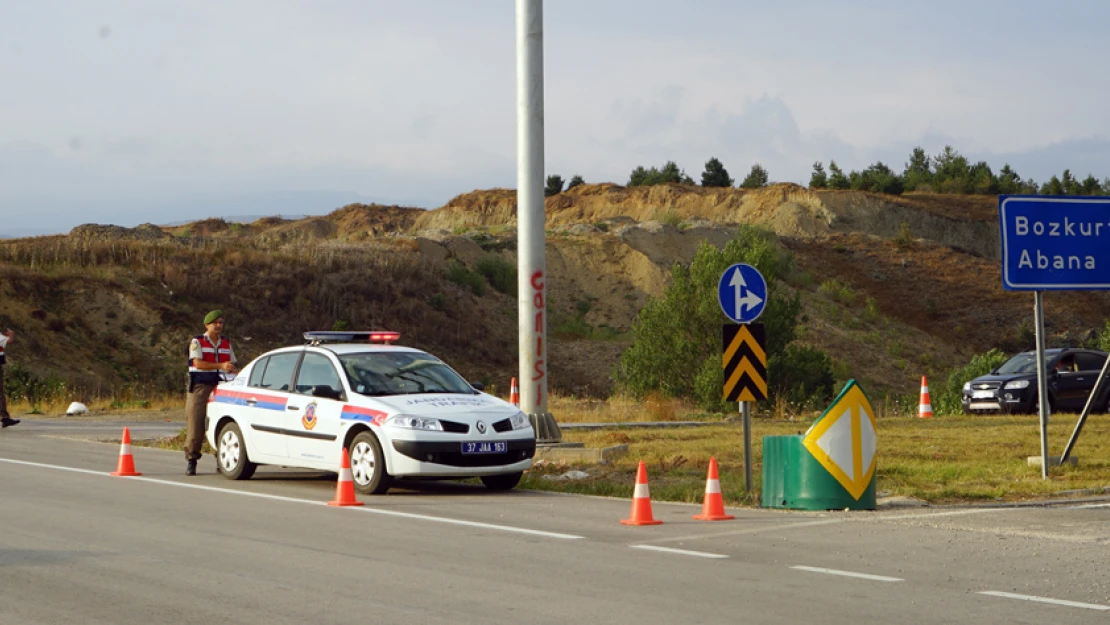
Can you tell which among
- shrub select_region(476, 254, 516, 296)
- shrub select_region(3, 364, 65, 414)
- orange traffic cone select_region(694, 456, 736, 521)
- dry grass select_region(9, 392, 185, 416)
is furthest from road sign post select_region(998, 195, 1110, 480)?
shrub select_region(476, 254, 516, 296)

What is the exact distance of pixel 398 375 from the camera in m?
15.0

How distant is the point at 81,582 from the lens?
886cm

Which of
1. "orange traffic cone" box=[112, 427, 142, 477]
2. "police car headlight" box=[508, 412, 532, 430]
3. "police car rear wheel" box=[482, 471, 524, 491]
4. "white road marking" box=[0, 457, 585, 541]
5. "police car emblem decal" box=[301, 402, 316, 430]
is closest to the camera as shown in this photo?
"white road marking" box=[0, 457, 585, 541]

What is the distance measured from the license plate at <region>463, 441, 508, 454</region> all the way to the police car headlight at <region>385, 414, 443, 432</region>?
33cm

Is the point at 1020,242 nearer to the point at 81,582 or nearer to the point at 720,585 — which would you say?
the point at 720,585

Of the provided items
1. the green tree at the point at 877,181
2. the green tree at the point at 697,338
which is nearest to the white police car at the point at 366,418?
the green tree at the point at 697,338

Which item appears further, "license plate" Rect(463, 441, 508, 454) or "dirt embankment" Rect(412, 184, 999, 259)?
"dirt embankment" Rect(412, 184, 999, 259)

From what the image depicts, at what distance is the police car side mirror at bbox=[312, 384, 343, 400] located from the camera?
47.8 feet

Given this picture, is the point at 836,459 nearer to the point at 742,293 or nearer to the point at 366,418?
the point at 742,293

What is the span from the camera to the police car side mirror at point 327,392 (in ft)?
47.8

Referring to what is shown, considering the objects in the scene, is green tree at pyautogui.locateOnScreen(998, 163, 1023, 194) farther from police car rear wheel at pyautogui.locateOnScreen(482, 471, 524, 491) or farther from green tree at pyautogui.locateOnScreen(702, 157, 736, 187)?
police car rear wheel at pyautogui.locateOnScreen(482, 471, 524, 491)

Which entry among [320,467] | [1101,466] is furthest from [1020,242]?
[320,467]

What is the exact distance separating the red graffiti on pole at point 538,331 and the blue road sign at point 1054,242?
609cm

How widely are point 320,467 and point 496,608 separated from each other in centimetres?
710
